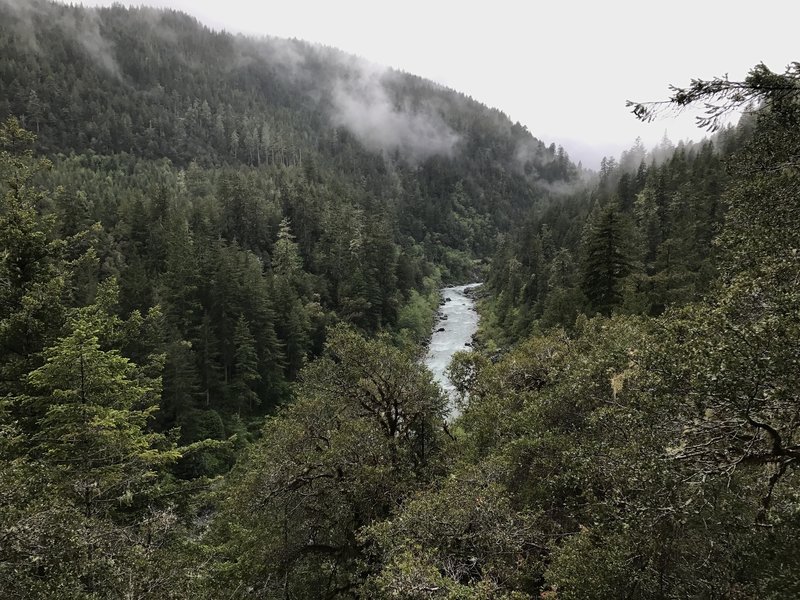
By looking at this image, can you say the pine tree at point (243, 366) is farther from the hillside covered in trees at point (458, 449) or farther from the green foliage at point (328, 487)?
the green foliage at point (328, 487)

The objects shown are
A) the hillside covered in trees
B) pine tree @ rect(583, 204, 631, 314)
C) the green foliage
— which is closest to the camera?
the hillside covered in trees

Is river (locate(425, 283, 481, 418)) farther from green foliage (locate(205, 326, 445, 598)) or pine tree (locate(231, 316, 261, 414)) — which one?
green foliage (locate(205, 326, 445, 598))

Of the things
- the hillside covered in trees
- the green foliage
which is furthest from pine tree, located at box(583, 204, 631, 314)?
the green foliage

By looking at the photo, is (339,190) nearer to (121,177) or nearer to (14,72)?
(121,177)

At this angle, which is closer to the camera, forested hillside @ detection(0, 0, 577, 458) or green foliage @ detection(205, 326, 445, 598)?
green foliage @ detection(205, 326, 445, 598)

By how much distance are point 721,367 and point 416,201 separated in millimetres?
187573

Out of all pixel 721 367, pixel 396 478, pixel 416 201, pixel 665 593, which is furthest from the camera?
pixel 416 201

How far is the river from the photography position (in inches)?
2292

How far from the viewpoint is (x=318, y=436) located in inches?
664

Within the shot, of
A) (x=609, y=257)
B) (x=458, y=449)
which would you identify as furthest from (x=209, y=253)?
(x=458, y=449)

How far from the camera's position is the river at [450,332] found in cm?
5822

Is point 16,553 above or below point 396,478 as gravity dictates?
above

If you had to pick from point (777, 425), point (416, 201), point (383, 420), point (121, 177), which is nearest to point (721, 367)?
point (777, 425)

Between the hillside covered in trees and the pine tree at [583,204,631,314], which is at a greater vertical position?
the pine tree at [583,204,631,314]
